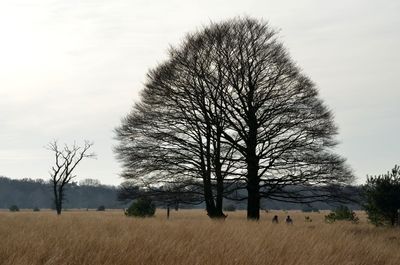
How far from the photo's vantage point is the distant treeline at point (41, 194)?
168m

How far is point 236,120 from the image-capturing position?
21.4 m

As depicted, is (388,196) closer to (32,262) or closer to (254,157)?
(254,157)

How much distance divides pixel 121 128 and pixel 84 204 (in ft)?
499

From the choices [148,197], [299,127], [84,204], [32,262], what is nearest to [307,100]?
[299,127]

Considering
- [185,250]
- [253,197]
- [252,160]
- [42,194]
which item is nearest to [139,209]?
[253,197]

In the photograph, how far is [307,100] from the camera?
20984 millimetres

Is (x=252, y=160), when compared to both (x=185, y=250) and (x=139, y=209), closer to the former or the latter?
(x=139, y=209)

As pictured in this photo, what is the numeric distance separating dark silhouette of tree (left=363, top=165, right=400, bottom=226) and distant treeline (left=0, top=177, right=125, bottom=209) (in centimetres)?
14627

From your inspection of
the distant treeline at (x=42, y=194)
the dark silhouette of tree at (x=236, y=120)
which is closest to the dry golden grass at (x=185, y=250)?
the dark silhouette of tree at (x=236, y=120)

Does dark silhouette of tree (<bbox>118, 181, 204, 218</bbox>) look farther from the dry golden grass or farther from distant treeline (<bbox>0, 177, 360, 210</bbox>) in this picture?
distant treeline (<bbox>0, 177, 360, 210</bbox>)

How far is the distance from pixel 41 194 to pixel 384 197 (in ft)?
558

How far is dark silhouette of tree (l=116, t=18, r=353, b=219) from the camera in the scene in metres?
20.9

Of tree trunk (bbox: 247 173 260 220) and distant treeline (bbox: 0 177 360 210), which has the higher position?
distant treeline (bbox: 0 177 360 210)

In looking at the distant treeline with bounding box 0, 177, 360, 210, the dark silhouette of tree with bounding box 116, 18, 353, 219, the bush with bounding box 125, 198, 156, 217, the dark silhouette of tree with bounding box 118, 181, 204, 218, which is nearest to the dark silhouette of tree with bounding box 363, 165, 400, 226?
the dark silhouette of tree with bounding box 116, 18, 353, 219
